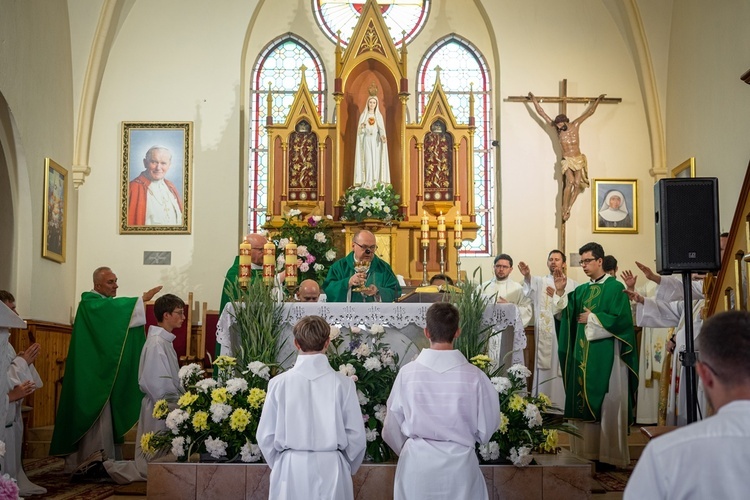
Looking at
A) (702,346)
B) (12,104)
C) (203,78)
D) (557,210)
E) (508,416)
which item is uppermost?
(203,78)

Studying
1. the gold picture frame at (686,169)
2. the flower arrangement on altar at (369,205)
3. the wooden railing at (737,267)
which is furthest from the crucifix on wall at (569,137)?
the wooden railing at (737,267)

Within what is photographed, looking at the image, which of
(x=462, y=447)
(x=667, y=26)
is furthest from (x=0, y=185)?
(x=667, y=26)

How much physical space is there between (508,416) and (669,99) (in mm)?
8089

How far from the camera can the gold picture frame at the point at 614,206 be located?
1295 centimetres

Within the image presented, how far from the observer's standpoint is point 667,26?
515 inches

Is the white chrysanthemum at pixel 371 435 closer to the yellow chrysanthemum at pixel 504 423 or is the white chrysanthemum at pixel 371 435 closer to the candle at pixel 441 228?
the yellow chrysanthemum at pixel 504 423

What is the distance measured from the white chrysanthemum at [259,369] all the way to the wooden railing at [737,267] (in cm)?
342

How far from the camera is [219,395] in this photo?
6.28m

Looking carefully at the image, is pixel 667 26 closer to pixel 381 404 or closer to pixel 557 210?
pixel 557 210

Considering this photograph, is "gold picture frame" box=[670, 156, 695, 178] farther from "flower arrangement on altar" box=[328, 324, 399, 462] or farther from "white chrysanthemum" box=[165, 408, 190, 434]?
"white chrysanthemum" box=[165, 408, 190, 434]

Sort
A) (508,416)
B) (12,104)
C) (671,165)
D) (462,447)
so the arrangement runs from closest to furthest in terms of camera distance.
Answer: (462,447), (508,416), (12,104), (671,165)

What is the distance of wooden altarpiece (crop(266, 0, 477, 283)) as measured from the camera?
40.3 ft

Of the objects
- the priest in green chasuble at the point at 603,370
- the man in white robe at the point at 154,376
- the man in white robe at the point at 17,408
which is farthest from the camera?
the priest in green chasuble at the point at 603,370

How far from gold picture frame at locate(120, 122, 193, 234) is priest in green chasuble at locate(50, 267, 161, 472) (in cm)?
421
